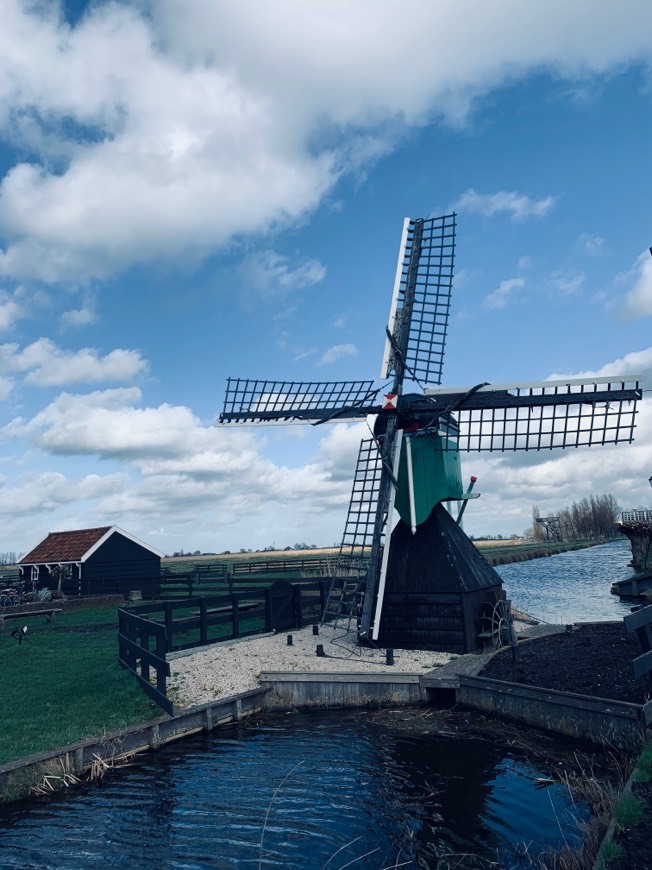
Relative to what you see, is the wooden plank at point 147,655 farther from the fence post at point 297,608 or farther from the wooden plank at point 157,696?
the fence post at point 297,608

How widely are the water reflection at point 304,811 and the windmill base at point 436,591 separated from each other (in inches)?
176

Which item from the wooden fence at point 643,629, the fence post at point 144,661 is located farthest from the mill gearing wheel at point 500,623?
the fence post at point 144,661

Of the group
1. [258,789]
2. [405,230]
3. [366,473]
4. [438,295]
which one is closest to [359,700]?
[258,789]

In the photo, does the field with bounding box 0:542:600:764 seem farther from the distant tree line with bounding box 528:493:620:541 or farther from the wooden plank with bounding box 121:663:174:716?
the distant tree line with bounding box 528:493:620:541

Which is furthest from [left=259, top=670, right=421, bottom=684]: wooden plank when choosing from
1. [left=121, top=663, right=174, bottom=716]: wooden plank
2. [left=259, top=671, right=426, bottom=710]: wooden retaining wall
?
[left=121, top=663, right=174, bottom=716]: wooden plank

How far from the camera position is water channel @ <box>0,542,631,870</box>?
6.45m

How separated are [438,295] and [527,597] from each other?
20248mm

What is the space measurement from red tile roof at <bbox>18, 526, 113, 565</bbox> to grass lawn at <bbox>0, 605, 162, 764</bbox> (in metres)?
12.5

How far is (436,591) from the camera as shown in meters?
14.4

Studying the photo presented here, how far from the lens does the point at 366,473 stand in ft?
Result: 51.1

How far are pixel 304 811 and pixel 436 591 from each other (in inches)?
302

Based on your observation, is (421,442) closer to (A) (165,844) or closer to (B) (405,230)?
(B) (405,230)

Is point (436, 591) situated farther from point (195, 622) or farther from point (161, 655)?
point (161, 655)

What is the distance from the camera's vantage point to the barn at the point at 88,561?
2969 centimetres
